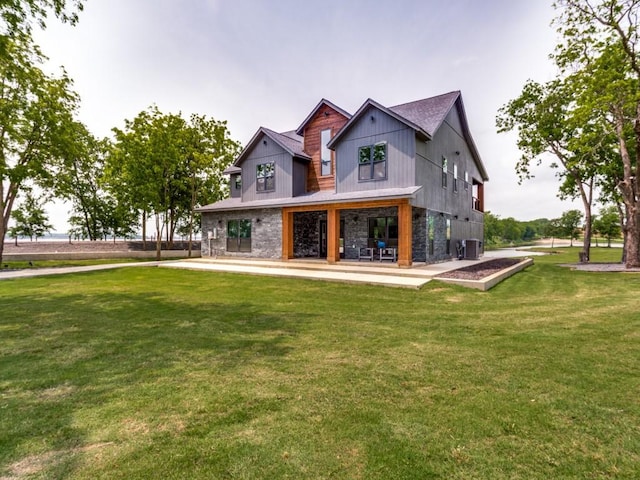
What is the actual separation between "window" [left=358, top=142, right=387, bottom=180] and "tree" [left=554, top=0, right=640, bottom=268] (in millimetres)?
8232

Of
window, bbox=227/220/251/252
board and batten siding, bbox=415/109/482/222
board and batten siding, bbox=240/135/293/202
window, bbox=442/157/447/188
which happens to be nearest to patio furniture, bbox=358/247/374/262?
board and batten siding, bbox=415/109/482/222

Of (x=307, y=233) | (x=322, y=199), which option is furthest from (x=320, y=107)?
(x=307, y=233)

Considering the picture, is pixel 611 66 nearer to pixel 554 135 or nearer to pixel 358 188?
pixel 554 135

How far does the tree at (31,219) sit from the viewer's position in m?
26.0

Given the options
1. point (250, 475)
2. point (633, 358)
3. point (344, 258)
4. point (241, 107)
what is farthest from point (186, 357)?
point (241, 107)

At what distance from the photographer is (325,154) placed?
16625mm

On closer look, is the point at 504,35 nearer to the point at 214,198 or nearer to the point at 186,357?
the point at 186,357

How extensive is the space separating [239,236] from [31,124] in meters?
10.9

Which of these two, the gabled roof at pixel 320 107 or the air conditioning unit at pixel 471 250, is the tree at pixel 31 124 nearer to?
the gabled roof at pixel 320 107

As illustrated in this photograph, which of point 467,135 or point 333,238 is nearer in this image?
point 333,238

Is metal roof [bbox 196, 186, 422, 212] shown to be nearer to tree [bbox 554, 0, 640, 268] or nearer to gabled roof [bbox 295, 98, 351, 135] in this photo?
gabled roof [bbox 295, 98, 351, 135]

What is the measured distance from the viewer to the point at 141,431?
8.10 feet

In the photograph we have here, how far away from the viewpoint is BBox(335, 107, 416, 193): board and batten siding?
42.8ft

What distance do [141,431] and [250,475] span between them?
1.07 meters
